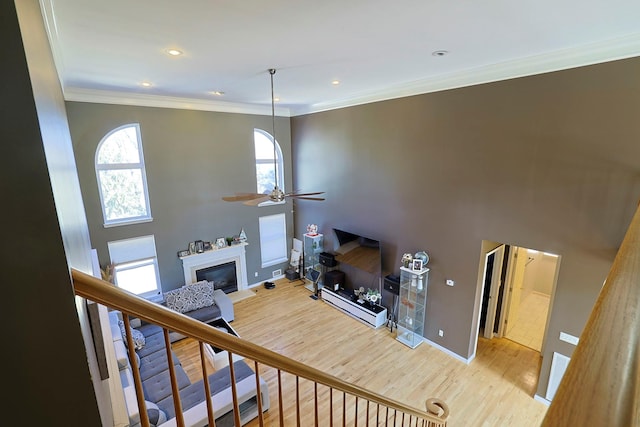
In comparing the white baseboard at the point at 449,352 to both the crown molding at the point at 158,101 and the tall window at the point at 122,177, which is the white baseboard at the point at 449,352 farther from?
the crown molding at the point at 158,101

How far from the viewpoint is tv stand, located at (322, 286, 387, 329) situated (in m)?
6.29

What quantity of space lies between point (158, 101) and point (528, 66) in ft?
21.8

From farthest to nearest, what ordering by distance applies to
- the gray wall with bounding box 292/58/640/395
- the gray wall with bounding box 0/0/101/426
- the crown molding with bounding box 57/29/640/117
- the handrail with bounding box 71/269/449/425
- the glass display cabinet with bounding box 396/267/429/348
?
the glass display cabinet with bounding box 396/267/429/348 → the gray wall with bounding box 292/58/640/395 → the crown molding with bounding box 57/29/640/117 → the handrail with bounding box 71/269/449/425 → the gray wall with bounding box 0/0/101/426

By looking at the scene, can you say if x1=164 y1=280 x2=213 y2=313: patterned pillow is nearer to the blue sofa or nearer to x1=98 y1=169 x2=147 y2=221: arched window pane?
the blue sofa

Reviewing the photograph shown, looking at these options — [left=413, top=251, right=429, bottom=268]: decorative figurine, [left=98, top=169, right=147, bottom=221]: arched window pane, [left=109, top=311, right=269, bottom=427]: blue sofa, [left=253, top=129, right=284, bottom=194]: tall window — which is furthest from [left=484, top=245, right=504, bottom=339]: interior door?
[left=98, top=169, right=147, bottom=221]: arched window pane

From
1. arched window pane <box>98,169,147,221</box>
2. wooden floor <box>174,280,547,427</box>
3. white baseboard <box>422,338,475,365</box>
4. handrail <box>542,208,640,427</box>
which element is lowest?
wooden floor <box>174,280,547,427</box>

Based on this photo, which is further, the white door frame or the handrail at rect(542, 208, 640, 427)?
the white door frame

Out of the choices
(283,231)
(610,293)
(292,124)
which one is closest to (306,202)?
(283,231)

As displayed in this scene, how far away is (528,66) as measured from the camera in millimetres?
3889

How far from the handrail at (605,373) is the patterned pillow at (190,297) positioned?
6.75m

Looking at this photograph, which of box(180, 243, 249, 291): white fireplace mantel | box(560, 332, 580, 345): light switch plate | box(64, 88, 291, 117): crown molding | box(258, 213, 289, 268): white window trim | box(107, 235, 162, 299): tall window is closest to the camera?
box(560, 332, 580, 345): light switch plate

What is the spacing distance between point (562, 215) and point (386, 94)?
3554 mm

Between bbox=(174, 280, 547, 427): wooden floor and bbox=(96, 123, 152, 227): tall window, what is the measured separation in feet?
9.88

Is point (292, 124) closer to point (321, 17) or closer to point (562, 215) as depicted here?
point (321, 17)
